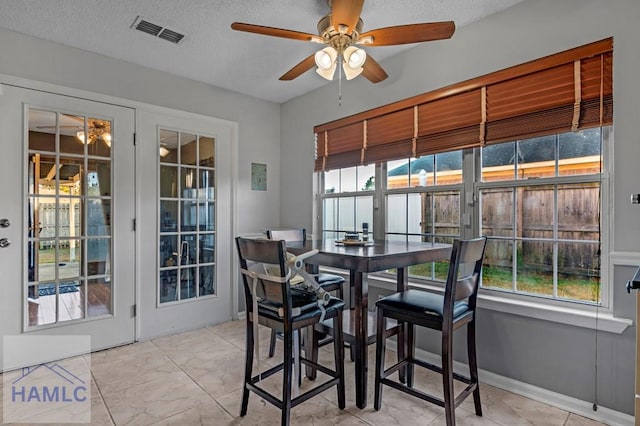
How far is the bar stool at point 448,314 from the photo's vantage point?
5.64 ft

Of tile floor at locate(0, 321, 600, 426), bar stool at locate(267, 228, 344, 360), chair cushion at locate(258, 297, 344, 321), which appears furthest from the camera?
A: bar stool at locate(267, 228, 344, 360)

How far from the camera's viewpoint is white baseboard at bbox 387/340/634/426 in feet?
6.03

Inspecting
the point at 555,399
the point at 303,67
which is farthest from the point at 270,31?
the point at 555,399

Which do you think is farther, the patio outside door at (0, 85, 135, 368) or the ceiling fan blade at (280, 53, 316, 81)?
the patio outside door at (0, 85, 135, 368)

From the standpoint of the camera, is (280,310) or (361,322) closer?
(280,310)

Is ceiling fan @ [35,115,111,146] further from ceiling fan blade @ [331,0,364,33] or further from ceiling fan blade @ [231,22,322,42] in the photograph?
ceiling fan blade @ [331,0,364,33]

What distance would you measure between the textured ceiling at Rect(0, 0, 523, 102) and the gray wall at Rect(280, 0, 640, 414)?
0.16m

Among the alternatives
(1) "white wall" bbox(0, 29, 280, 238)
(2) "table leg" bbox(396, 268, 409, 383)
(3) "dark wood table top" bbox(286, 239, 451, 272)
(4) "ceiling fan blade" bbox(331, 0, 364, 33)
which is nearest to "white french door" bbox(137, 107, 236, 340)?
(1) "white wall" bbox(0, 29, 280, 238)

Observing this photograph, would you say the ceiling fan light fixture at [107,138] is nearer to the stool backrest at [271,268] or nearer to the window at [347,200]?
the stool backrest at [271,268]

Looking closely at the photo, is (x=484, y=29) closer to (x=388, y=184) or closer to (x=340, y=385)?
(x=388, y=184)

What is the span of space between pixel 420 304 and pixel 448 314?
0.56ft

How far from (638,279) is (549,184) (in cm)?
111

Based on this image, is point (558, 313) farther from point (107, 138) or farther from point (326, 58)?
point (107, 138)

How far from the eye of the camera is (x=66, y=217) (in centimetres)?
279
